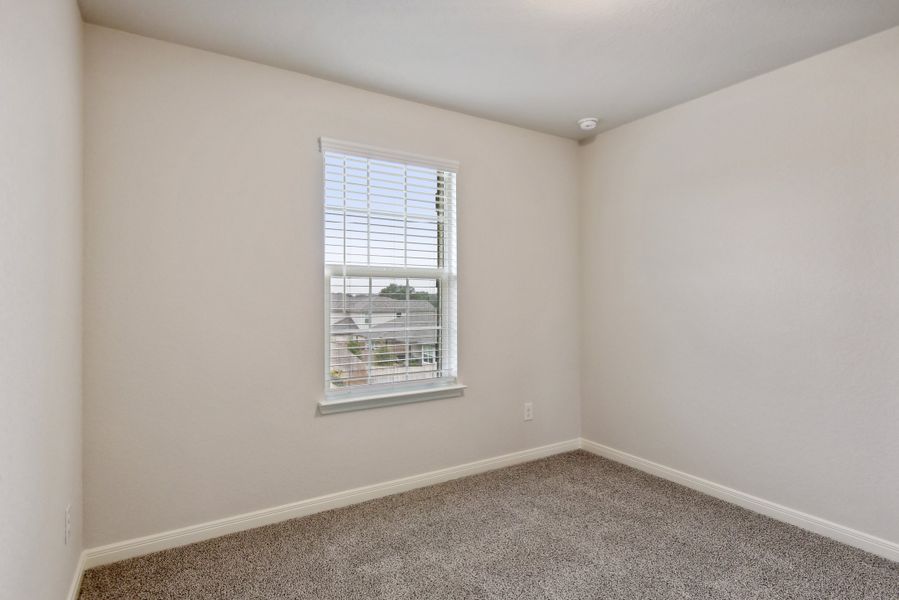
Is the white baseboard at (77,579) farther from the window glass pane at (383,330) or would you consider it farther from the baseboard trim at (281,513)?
the window glass pane at (383,330)

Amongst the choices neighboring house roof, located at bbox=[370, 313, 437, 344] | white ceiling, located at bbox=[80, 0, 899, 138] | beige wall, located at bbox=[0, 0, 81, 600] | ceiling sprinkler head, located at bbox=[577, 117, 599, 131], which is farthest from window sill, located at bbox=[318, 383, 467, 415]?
ceiling sprinkler head, located at bbox=[577, 117, 599, 131]

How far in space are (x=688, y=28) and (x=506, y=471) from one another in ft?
8.56

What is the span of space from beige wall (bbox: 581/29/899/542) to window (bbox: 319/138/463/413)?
1.23m

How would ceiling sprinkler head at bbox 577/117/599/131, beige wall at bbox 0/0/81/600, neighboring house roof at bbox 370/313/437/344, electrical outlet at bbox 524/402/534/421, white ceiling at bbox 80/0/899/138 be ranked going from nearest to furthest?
beige wall at bbox 0/0/81/600
white ceiling at bbox 80/0/899/138
neighboring house roof at bbox 370/313/437/344
ceiling sprinkler head at bbox 577/117/599/131
electrical outlet at bbox 524/402/534/421

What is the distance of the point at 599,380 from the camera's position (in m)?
3.51

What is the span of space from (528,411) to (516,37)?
2.30 meters

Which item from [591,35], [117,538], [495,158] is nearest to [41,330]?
[117,538]

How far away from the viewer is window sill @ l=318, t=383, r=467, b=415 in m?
2.61

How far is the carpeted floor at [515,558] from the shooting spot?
191 centimetres

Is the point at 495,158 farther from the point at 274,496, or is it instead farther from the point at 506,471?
the point at 274,496

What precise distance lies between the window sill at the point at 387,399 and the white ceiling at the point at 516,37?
172cm

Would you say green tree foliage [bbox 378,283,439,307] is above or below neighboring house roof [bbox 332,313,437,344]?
above

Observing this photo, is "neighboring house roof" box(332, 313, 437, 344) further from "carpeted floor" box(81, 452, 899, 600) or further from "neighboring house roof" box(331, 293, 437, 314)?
"carpeted floor" box(81, 452, 899, 600)

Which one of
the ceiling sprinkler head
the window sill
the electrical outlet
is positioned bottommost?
the electrical outlet
